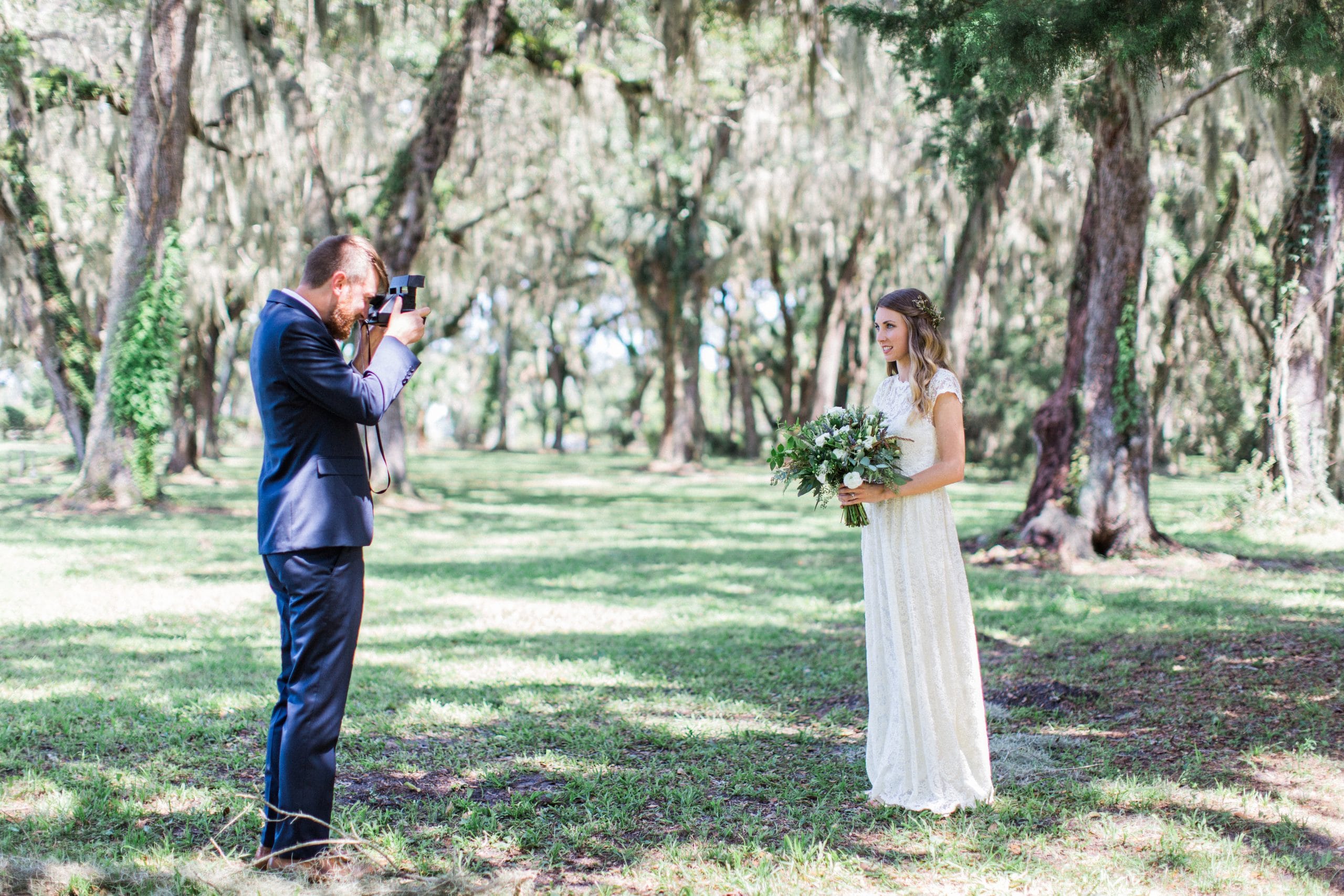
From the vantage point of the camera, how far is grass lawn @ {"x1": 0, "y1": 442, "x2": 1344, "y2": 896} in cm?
322

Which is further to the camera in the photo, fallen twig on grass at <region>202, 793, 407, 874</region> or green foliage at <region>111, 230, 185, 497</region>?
green foliage at <region>111, 230, 185, 497</region>

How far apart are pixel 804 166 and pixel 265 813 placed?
1865cm

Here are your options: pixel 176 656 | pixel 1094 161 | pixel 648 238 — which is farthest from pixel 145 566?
pixel 648 238

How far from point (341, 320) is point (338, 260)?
174 mm

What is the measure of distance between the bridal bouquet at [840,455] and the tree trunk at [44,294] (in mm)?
11834

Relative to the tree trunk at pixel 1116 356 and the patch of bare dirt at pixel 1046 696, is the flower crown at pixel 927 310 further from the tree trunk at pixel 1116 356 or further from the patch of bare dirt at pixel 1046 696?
the tree trunk at pixel 1116 356

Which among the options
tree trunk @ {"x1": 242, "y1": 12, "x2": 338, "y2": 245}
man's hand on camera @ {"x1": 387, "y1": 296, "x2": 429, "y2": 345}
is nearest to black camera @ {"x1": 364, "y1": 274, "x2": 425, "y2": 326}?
man's hand on camera @ {"x1": 387, "y1": 296, "x2": 429, "y2": 345}

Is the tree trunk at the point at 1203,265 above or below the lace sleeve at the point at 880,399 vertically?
above

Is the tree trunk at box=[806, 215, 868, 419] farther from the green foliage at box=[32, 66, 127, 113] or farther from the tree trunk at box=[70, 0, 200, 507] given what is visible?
the green foliage at box=[32, 66, 127, 113]

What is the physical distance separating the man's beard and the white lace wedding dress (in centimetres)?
199

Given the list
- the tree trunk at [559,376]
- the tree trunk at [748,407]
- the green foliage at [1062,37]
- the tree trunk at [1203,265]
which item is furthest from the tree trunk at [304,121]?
the tree trunk at [559,376]

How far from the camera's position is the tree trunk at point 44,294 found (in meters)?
12.6

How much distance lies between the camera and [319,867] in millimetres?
2996

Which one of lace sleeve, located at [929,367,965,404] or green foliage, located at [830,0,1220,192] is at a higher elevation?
green foliage, located at [830,0,1220,192]
